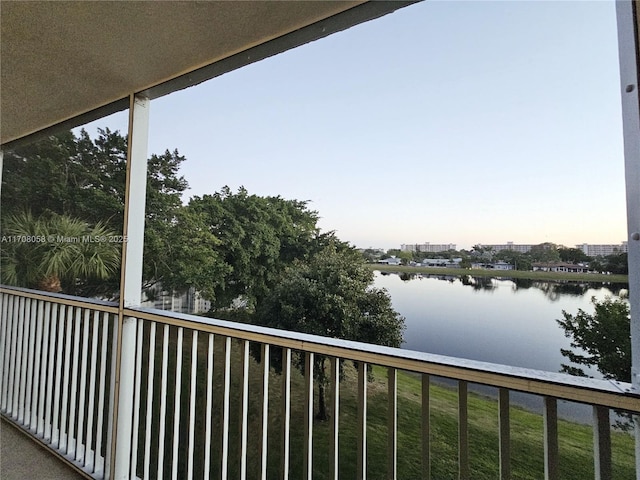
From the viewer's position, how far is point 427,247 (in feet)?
4.52

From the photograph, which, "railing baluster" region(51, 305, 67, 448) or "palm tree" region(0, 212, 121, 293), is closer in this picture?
"railing baluster" region(51, 305, 67, 448)

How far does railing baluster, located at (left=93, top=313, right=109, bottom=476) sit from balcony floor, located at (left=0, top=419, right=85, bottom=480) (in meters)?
0.15

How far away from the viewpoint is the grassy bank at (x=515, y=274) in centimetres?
94

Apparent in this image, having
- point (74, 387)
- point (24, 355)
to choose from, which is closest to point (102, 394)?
point (74, 387)

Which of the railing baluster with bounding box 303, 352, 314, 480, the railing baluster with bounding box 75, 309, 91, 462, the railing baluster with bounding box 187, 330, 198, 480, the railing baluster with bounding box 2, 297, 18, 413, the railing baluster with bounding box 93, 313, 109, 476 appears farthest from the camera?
the railing baluster with bounding box 2, 297, 18, 413

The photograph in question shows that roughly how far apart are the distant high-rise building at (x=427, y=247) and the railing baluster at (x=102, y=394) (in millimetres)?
1880

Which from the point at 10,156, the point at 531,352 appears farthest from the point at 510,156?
the point at 10,156

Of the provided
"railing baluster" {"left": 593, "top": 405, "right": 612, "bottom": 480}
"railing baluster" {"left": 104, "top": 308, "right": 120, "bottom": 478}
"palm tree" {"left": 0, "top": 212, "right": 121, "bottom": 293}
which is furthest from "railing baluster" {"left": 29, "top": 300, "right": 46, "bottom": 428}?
"railing baluster" {"left": 593, "top": 405, "right": 612, "bottom": 480}

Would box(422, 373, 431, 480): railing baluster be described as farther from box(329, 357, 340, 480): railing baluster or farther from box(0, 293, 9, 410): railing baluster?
box(0, 293, 9, 410): railing baluster

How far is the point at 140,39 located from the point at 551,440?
2137 mm

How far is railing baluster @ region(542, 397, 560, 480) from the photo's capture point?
35.0 inches

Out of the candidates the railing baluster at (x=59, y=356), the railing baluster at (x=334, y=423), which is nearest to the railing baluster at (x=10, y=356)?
the railing baluster at (x=59, y=356)

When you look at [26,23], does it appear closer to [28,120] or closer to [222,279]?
[28,120]

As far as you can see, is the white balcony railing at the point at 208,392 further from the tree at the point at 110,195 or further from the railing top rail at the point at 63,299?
the tree at the point at 110,195
